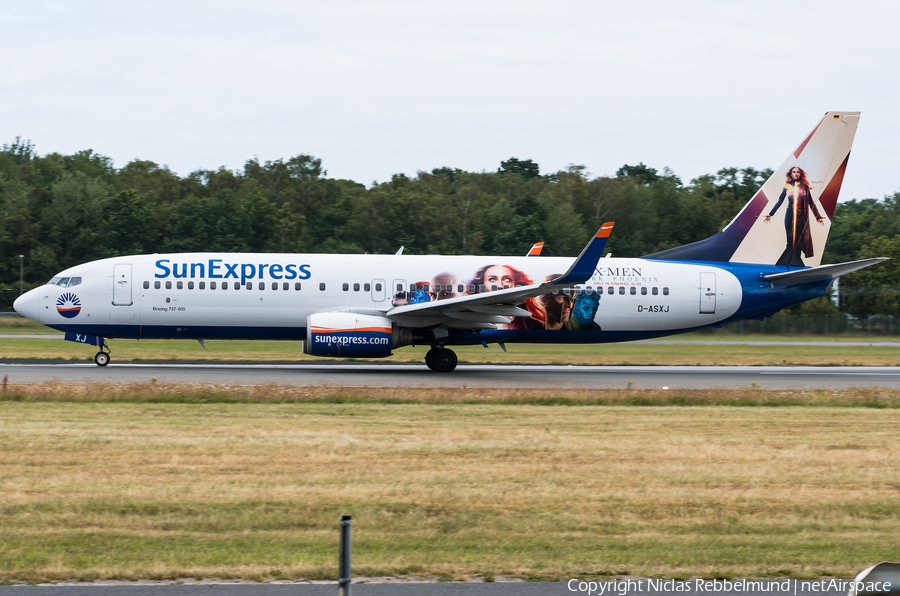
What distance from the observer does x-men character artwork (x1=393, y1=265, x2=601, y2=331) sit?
2530cm

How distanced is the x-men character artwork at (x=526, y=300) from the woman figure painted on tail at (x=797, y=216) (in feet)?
22.5


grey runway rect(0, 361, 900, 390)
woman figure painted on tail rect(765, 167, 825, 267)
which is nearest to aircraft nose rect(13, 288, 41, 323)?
grey runway rect(0, 361, 900, 390)

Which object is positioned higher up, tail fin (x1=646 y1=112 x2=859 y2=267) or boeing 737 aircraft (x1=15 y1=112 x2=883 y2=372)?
tail fin (x1=646 y1=112 x2=859 y2=267)

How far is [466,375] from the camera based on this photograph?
972 inches

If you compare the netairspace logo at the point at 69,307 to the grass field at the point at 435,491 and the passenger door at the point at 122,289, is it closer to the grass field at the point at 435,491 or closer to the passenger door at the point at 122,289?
the passenger door at the point at 122,289

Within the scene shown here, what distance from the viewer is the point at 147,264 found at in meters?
25.0

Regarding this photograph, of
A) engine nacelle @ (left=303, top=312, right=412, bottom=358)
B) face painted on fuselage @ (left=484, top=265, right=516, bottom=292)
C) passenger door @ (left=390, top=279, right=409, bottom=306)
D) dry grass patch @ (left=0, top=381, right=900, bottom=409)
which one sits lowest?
dry grass patch @ (left=0, top=381, right=900, bottom=409)

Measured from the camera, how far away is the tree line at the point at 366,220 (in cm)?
6291

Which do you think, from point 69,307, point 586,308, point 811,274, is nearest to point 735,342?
point 811,274

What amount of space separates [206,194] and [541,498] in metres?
82.4

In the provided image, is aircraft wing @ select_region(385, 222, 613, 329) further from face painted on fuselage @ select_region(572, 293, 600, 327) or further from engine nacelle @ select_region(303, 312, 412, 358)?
face painted on fuselage @ select_region(572, 293, 600, 327)

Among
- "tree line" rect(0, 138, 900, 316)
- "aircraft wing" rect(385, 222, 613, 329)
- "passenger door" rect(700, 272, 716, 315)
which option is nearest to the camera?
"aircraft wing" rect(385, 222, 613, 329)

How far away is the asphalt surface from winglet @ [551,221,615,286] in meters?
16.1

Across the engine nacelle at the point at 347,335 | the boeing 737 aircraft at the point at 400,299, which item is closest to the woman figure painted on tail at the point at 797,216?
the boeing 737 aircraft at the point at 400,299
